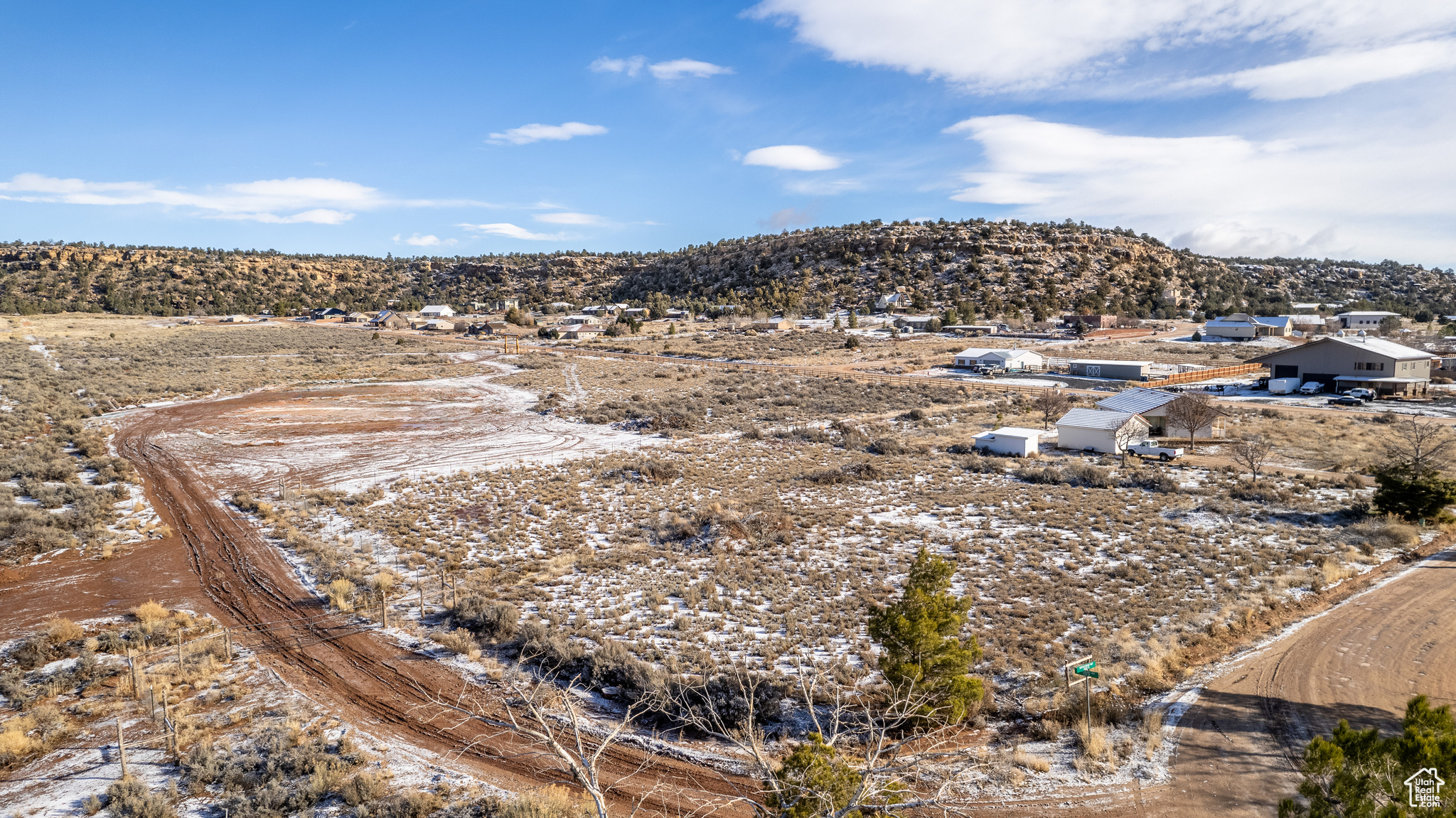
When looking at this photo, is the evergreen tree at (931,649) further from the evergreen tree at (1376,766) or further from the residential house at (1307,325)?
the residential house at (1307,325)

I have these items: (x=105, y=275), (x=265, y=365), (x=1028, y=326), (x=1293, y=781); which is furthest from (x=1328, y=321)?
(x=105, y=275)

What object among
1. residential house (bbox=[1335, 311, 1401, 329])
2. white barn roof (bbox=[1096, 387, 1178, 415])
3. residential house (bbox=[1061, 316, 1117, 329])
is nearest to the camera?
white barn roof (bbox=[1096, 387, 1178, 415])


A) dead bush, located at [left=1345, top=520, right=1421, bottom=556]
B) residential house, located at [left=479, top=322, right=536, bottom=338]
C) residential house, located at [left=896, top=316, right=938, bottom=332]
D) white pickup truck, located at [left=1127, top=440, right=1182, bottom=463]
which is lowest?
dead bush, located at [left=1345, top=520, right=1421, bottom=556]

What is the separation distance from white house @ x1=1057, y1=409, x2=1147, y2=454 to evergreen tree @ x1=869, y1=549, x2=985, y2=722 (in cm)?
2661

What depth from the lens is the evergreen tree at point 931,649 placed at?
40.8 feet

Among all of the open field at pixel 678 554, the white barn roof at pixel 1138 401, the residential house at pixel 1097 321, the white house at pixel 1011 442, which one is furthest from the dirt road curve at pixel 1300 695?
the residential house at pixel 1097 321

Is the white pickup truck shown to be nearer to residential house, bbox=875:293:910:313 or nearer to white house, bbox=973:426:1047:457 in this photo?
white house, bbox=973:426:1047:457

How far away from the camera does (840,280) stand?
130875 millimetres

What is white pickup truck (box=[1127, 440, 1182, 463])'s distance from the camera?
33.8 meters

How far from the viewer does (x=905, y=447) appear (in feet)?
121

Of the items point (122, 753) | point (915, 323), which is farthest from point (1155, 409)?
point (915, 323)

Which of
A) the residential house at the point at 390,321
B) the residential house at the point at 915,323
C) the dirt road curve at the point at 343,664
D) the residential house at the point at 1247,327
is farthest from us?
the residential house at the point at 390,321

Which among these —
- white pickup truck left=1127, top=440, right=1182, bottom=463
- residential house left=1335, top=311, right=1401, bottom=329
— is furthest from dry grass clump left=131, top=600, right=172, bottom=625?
residential house left=1335, top=311, right=1401, bottom=329

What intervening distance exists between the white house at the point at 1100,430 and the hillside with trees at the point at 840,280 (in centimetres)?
7018
